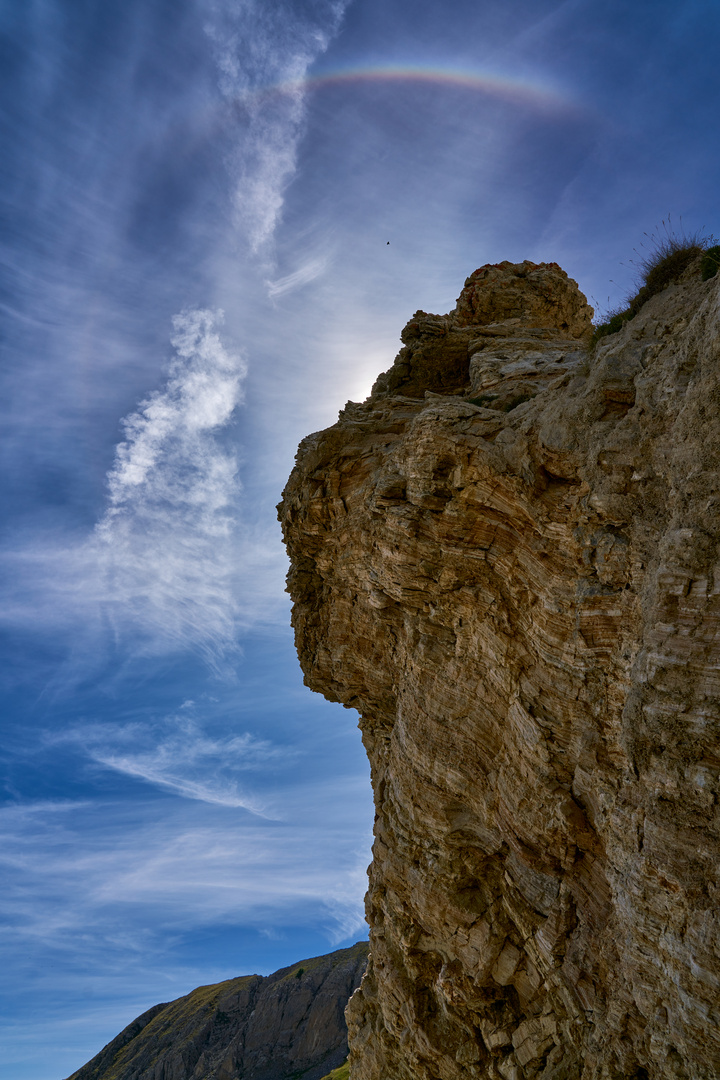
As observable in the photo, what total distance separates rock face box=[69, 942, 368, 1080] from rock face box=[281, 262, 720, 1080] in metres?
81.5

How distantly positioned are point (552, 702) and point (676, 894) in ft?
17.0

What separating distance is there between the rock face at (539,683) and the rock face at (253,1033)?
3209 inches

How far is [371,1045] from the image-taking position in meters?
24.0

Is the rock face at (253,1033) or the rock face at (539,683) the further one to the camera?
the rock face at (253,1033)

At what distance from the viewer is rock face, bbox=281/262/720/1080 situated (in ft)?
30.7

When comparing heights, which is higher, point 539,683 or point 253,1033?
point 539,683

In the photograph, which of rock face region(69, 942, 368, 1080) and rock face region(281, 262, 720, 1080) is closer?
rock face region(281, 262, 720, 1080)

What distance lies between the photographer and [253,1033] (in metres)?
89.5

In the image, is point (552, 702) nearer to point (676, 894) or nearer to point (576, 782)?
point (576, 782)

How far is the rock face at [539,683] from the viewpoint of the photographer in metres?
9.37

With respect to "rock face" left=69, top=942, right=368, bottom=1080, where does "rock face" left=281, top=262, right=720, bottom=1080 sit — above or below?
above

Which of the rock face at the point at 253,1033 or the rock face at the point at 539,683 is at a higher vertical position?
the rock face at the point at 539,683

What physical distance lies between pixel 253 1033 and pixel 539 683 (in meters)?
109

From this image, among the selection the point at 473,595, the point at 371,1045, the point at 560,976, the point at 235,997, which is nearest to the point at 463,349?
the point at 473,595
